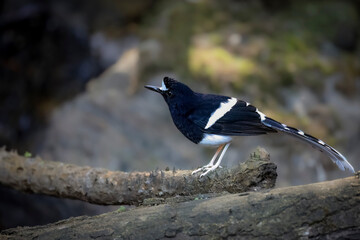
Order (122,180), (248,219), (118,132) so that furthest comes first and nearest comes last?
(118,132) < (122,180) < (248,219)

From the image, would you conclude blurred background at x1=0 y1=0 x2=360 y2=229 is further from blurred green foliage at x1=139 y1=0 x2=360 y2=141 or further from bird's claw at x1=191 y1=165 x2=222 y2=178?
bird's claw at x1=191 y1=165 x2=222 y2=178

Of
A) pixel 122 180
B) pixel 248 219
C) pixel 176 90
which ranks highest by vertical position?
pixel 176 90

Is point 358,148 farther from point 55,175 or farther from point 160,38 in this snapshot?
point 55,175

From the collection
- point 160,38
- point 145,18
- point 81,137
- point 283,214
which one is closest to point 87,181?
point 283,214

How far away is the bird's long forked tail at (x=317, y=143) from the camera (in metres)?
3.05

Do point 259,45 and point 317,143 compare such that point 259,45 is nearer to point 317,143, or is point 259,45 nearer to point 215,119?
point 215,119

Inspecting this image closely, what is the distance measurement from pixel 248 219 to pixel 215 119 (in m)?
1.23

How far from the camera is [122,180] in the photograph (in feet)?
11.7

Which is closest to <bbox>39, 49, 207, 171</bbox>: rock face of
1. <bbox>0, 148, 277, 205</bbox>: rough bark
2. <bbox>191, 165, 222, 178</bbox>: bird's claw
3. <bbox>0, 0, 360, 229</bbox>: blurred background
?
<bbox>0, 0, 360, 229</bbox>: blurred background

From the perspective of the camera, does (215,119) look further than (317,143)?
Yes

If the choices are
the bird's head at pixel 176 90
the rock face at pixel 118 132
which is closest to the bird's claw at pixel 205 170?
the bird's head at pixel 176 90

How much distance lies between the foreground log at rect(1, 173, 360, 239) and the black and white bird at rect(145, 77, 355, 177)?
80cm

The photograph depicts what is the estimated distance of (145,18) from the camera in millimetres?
8391

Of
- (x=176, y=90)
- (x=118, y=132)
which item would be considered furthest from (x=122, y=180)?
(x=118, y=132)
